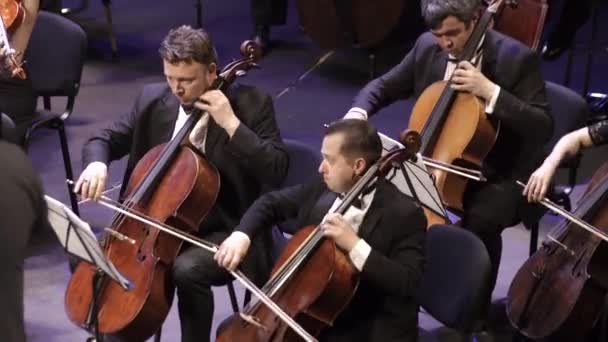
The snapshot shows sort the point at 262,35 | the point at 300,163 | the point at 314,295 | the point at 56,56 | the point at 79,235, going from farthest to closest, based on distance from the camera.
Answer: the point at 262,35, the point at 56,56, the point at 300,163, the point at 314,295, the point at 79,235

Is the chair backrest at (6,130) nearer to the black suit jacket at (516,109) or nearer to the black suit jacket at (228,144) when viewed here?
the black suit jacket at (228,144)

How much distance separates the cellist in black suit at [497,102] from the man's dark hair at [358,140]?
724 mm

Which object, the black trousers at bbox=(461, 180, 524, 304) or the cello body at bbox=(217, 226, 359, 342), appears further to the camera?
the black trousers at bbox=(461, 180, 524, 304)

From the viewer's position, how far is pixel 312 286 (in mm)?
2889

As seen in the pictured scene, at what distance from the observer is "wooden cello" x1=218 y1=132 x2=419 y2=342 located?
2.88 metres

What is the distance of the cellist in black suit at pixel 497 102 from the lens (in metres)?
3.63

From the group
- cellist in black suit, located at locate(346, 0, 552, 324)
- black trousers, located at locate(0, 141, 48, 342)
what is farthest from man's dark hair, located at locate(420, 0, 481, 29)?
black trousers, located at locate(0, 141, 48, 342)

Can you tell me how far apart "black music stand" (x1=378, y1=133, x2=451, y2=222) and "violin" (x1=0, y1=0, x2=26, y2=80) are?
1.48 meters

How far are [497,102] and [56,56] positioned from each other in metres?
1.91

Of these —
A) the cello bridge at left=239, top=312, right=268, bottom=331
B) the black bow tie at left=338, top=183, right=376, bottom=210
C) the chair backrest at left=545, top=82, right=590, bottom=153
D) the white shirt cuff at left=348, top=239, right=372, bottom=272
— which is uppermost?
the black bow tie at left=338, top=183, right=376, bottom=210

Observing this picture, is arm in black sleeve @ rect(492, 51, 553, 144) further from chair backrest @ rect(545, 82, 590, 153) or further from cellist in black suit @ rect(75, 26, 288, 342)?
cellist in black suit @ rect(75, 26, 288, 342)

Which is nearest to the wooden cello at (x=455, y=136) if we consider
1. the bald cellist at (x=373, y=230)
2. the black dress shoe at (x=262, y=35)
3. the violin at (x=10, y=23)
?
the bald cellist at (x=373, y=230)

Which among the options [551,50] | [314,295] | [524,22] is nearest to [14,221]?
[314,295]

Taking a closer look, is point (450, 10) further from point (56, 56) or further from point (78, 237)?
point (56, 56)
